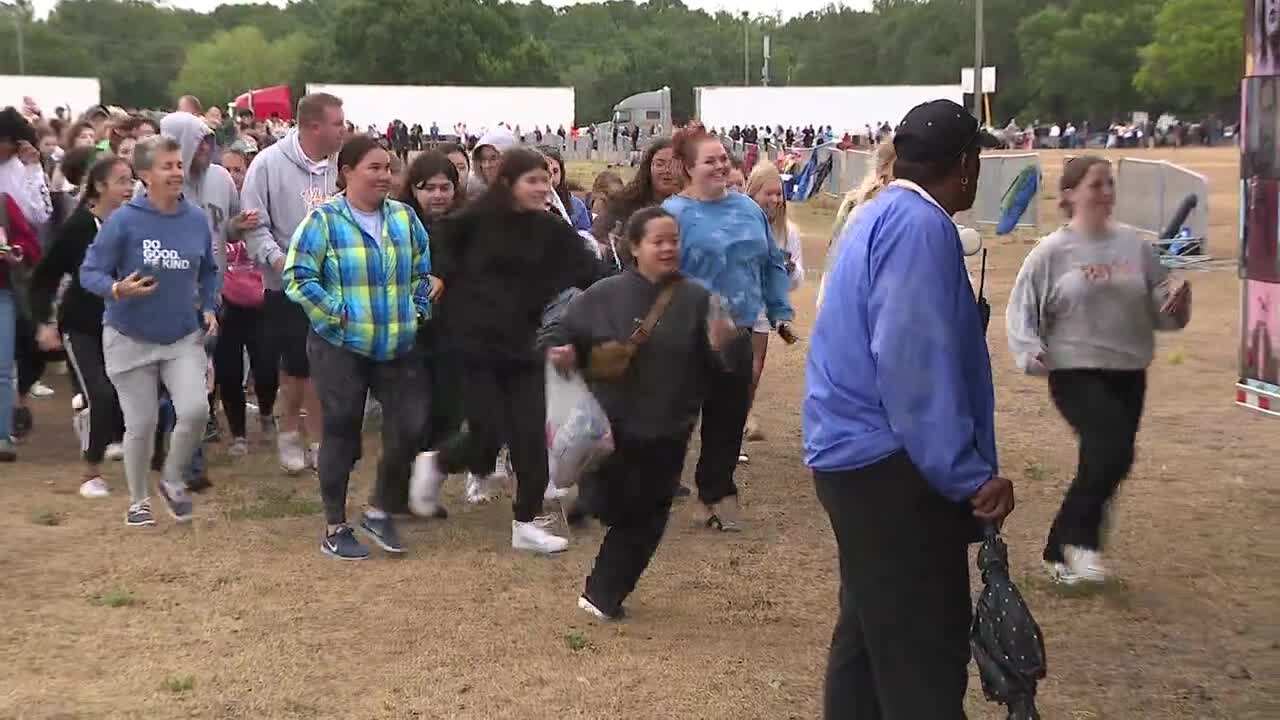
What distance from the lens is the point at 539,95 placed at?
64250mm

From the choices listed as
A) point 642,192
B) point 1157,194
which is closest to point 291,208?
point 642,192

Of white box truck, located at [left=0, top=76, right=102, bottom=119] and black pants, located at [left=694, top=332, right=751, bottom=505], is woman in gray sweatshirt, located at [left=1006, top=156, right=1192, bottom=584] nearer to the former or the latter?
black pants, located at [left=694, top=332, right=751, bottom=505]

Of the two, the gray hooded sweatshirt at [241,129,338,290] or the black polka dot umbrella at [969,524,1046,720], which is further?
the gray hooded sweatshirt at [241,129,338,290]

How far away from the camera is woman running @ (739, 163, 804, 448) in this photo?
26.1 feet

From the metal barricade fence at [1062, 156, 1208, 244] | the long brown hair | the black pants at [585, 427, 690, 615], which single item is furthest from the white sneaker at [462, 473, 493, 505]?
the metal barricade fence at [1062, 156, 1208, 244]

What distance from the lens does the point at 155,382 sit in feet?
24.0

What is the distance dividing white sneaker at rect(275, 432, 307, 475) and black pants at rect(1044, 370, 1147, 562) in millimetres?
4543

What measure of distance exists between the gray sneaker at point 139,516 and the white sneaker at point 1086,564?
14.4 feet

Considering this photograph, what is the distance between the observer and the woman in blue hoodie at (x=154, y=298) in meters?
7.15

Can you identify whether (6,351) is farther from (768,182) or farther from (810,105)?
(810,105)

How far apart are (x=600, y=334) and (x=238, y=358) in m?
4.17

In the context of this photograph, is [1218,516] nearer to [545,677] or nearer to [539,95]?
[545,677]

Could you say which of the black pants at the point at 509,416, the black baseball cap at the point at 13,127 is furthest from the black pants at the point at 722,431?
the black baseball cap at the point at 13,127

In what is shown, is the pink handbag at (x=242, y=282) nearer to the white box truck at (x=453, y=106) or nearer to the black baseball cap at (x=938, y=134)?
the black baseball cap at (x=938, y=134)
